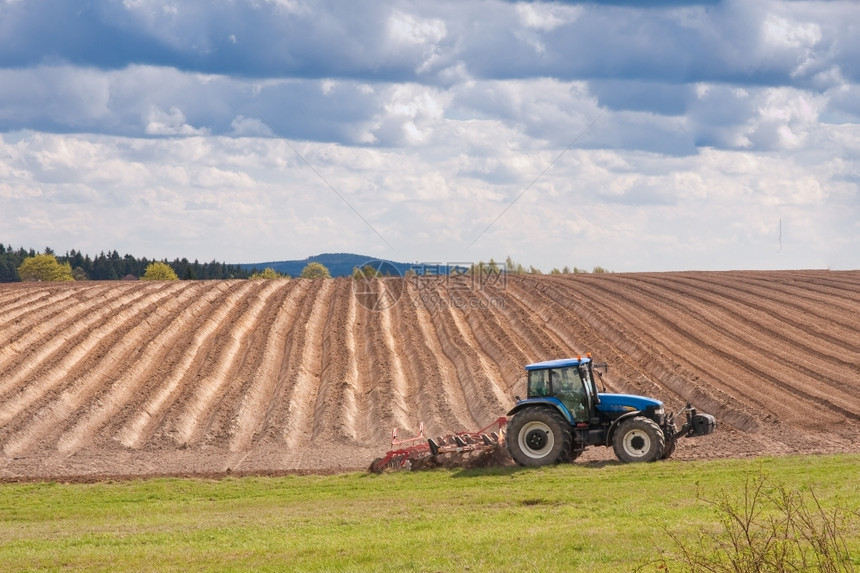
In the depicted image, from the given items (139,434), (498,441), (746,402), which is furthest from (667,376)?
(139,434)

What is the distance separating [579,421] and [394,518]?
608 cm

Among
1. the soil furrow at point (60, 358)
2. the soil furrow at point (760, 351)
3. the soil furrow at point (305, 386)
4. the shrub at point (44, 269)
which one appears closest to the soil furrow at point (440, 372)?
the soil furrow at point (305, 386)

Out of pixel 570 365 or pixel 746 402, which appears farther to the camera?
pixel 746 402

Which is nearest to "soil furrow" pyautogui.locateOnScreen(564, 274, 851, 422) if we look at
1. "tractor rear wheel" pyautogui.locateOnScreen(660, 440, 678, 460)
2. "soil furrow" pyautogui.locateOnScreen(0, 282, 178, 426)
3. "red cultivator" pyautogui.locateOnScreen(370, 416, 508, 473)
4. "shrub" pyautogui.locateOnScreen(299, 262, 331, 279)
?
"tractor rear wheel" pyautogui.locateOnScreen(660, 440, 678, 460)

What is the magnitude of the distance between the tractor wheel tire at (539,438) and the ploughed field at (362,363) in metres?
1.93

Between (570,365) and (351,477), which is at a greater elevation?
(570,365)

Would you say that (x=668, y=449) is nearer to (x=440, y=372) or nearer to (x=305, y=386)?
(x=440, y=372)

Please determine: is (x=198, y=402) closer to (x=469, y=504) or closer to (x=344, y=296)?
(x=469, y=504)

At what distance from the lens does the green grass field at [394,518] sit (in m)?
10.9

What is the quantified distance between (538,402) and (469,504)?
4451mm

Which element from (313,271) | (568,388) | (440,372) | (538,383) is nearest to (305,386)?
(440,372)

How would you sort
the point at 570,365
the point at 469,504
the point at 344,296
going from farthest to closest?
the point at 344,296 → the point at 570,365 → the point at 469,504

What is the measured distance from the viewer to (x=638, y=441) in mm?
17984

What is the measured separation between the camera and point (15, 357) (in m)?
31.0
